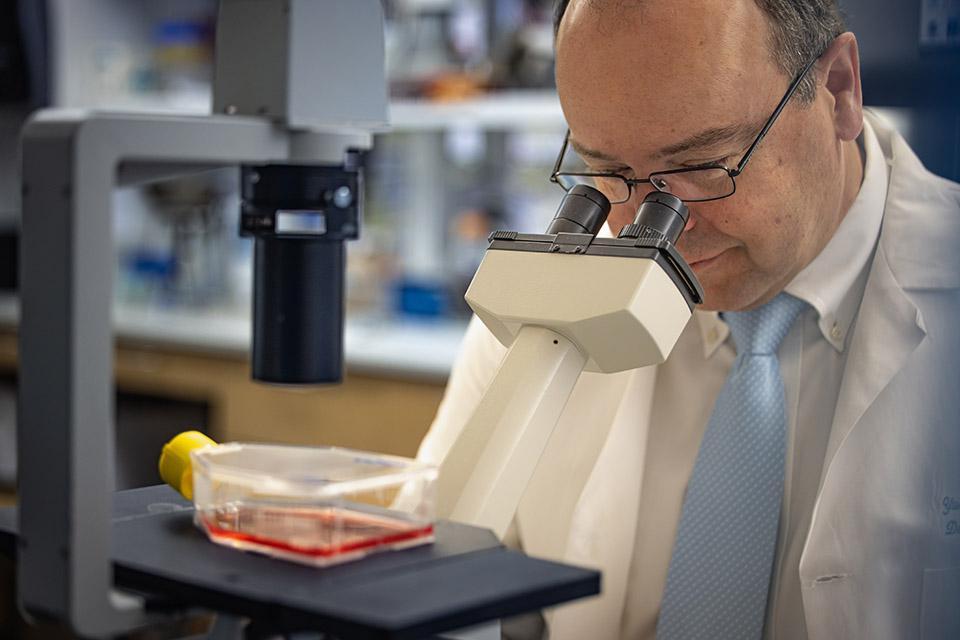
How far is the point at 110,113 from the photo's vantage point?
72 centimetres

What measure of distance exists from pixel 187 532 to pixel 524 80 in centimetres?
269

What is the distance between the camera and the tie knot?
135cm

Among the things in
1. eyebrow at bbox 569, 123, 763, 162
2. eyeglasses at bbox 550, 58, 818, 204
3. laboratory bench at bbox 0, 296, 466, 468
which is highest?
eyebrow at bbox 569, 123, 763, 162

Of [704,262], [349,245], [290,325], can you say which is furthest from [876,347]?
[349,245]

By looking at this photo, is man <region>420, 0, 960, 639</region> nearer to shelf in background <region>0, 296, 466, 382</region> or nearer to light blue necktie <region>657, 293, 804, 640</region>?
light blue necktie <region>657, 293, 804, 640</region>

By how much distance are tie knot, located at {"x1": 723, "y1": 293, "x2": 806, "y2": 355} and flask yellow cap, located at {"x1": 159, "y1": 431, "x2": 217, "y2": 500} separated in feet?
2.39

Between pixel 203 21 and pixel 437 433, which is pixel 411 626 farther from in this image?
pixel 203 21

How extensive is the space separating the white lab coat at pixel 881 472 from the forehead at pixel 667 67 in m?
0.23

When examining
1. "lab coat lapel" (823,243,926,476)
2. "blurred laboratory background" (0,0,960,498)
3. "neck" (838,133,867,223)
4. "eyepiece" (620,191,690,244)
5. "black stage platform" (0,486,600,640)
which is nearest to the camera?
"black stage platform" (0,486,600,640)

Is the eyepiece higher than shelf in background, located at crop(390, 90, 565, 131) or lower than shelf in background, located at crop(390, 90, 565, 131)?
lower

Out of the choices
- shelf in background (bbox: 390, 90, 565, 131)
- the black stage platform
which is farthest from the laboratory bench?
the black stage platform

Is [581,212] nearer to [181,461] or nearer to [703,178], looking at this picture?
[703,178]

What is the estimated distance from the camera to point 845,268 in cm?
135

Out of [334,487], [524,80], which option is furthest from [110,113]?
[524,80]
